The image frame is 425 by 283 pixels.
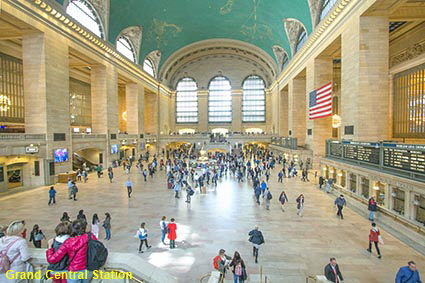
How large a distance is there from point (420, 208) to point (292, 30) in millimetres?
23125

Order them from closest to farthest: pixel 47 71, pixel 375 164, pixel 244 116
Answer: pixel 375 164 < pixel 47 71 < pixel 244 116

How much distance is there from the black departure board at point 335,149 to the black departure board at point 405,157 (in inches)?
154

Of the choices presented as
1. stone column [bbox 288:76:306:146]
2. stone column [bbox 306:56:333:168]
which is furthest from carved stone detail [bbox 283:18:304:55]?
stone column [bbox 306:56:333:168]

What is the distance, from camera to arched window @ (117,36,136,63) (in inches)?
1027

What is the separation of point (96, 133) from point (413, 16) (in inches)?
1001

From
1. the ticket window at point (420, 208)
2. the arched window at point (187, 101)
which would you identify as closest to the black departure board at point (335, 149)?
the ticket window at point (420, 208)

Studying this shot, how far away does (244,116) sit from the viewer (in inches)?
1796

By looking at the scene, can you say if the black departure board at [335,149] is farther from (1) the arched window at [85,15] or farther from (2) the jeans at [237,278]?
(1) the arched window at [85,15]

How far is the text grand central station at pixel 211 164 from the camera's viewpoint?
5.34 meters

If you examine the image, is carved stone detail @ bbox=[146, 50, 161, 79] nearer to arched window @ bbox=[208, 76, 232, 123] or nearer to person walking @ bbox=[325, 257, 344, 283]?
arched window @ bbox=[208, 76, 232, 123]

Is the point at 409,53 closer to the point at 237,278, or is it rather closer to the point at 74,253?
the point at 237,278

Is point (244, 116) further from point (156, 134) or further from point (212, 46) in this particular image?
point (156, 134)

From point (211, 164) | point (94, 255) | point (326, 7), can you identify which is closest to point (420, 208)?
point (94, 255)

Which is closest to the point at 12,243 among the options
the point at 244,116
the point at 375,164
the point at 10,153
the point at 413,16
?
the point at 375,164
